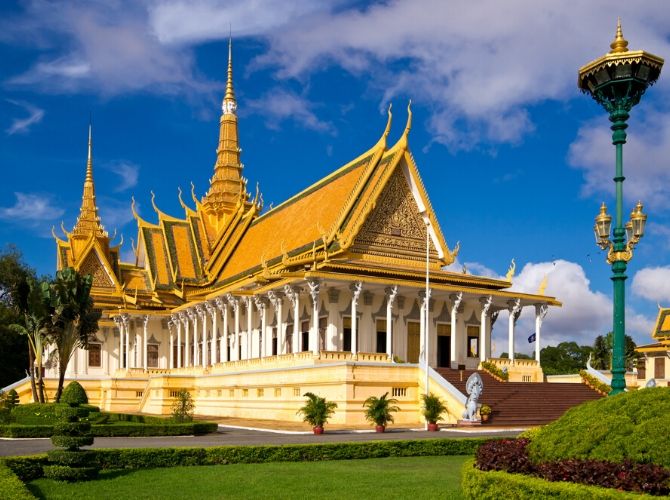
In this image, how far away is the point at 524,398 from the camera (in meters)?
29.8

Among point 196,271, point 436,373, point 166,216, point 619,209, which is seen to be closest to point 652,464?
point 619,209

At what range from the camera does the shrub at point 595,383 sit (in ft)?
106

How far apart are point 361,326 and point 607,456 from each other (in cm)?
2706

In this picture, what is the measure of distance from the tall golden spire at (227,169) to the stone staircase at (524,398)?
26.9 meters

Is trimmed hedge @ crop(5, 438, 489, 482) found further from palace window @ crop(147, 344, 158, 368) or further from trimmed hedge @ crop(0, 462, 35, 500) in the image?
palace window @ crop(147, 344, 158, 368)

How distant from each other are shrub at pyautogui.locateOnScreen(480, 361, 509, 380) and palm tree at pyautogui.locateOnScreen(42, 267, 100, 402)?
1777 cm

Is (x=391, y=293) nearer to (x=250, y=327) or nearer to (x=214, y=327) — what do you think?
(x=250, y=327)

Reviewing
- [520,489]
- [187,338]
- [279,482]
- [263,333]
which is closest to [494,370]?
[263,333]

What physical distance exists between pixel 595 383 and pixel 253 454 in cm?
2070

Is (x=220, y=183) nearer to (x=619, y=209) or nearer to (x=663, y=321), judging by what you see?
(x=663, y=321)

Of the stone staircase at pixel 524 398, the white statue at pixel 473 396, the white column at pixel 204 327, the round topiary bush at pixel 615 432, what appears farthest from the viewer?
the white column at pixel 204 327

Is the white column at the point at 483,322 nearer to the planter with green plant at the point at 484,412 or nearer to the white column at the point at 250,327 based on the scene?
the planter with green plant at the point at 484,412

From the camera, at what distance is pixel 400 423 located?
1133 inches

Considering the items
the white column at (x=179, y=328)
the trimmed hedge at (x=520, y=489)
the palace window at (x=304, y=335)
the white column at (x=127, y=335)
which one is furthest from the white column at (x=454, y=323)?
the trimmed hedge at (x=520, y=489)
